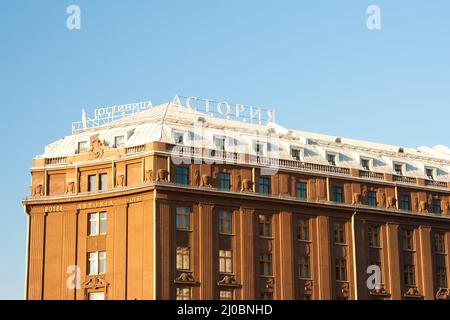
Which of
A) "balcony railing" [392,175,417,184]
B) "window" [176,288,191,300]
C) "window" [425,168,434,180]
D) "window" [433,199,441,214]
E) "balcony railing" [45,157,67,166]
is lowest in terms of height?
"window" [176,288,191,300]

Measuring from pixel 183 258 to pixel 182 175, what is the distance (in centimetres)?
768

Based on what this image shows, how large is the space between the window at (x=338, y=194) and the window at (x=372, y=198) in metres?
3.50

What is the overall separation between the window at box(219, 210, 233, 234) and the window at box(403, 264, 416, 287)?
2158cm

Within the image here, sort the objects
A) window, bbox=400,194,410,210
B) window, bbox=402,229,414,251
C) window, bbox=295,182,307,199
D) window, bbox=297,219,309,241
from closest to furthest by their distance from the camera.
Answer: window, bbox=297,219,309,241 < window, bbox=295,182,307,199 < window, bbox=402,229,414,251 < window, bbox=400,194,410,210

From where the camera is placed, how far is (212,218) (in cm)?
8612

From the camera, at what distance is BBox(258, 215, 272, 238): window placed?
89.2 meters

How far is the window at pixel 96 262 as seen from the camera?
8569cm

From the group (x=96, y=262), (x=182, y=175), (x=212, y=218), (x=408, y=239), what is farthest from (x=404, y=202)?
(x=96, y=262)

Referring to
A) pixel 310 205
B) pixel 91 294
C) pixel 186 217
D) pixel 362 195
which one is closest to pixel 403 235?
pixel 362 195

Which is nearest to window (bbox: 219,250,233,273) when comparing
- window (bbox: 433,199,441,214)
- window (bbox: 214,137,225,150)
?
window (bbox: 214,137,225,150)

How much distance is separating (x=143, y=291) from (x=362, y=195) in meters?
27.1

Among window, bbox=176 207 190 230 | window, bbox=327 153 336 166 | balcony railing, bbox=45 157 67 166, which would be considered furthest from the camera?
window, bbox=327 153 336 166

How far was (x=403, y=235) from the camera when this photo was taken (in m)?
99.3

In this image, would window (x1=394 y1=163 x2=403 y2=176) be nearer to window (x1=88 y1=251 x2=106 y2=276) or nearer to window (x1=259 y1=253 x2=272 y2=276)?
window (x1=259 y1=253 x2=272 y2=276)
